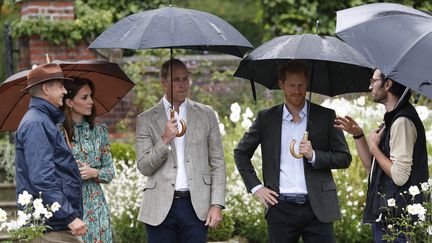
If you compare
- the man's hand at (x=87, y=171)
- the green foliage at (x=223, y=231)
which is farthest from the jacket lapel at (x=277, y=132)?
the green foliage at (x=223, y=231)

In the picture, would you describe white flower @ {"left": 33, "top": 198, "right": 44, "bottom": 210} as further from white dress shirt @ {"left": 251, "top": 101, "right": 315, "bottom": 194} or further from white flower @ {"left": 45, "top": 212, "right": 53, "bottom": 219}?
white dress shirt @ {"left": 251, "top": 101, "right": 315, "bottom": 194}

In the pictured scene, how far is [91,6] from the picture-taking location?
1135 cm

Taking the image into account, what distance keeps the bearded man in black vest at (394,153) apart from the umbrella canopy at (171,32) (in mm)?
953

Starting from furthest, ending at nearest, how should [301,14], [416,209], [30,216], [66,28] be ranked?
[301,14]
[66,28]
[416,209]
[30,216]

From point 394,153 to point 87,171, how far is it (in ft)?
6.27

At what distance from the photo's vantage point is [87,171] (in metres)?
5.50

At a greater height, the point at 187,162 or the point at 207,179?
the point at 187,162

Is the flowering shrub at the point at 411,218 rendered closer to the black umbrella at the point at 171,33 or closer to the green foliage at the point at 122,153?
the black umbrella at the point at 171,33

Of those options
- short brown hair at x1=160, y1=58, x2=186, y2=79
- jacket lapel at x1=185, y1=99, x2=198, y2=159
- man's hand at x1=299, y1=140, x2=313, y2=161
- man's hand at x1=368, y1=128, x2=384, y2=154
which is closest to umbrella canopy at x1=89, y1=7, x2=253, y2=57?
short brown hair at x1=160, y1=58, x2=186, y2=79

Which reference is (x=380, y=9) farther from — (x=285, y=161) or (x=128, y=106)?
(x=128, y=106)

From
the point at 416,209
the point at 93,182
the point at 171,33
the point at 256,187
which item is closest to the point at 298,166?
the point at 256,187

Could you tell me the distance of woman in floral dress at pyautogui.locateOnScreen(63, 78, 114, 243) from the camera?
553 centimetres

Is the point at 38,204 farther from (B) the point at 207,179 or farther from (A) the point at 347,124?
(A) the point at 347,124

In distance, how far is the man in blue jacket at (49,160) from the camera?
476cm
